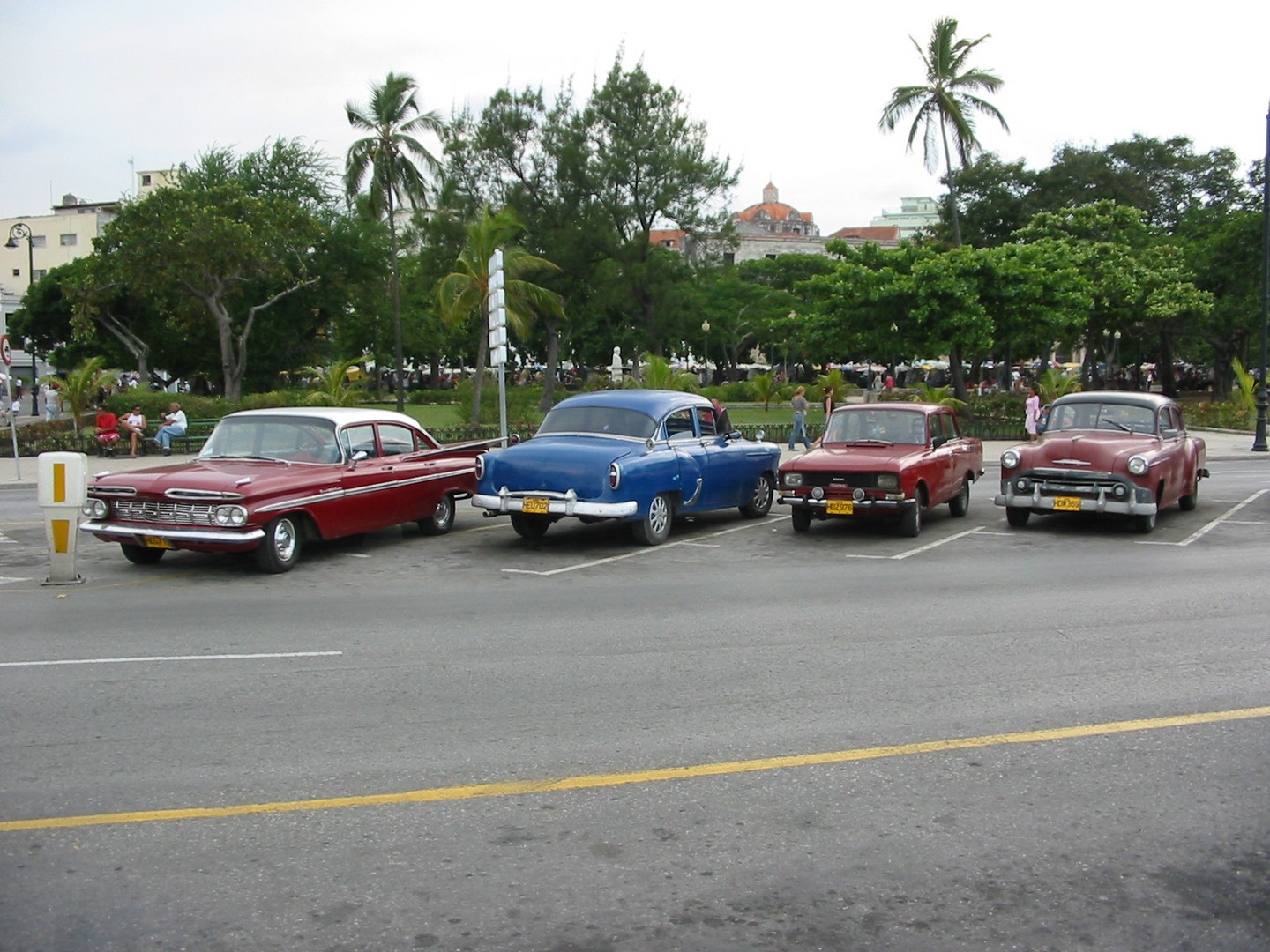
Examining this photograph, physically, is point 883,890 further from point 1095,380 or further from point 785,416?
point 1095,380

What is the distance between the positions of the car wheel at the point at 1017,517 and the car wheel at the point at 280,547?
8.56 meters

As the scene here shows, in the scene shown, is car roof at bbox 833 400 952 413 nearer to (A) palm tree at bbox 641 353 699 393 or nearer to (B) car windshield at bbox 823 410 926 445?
(B) car windshield at bbox 823 410 926 445

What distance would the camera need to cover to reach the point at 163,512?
11250 mm

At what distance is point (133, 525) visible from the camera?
37.2ft

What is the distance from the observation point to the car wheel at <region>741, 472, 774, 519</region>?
1566 cm

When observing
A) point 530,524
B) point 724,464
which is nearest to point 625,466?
point 530,524

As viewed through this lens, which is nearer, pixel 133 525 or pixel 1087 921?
pixel 1087 921

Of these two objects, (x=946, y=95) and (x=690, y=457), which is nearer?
(x=690, y=457)

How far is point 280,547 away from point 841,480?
6205 mm

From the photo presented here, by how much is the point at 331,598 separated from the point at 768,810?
20.2 ft

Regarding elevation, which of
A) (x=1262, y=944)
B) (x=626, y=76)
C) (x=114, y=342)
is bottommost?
(x=1262, y=944)

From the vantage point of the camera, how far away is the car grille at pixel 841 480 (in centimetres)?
1348

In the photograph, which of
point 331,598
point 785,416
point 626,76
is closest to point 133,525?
point 331,598

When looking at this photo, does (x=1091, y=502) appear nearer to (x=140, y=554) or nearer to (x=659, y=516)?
(x=659, y=516)
